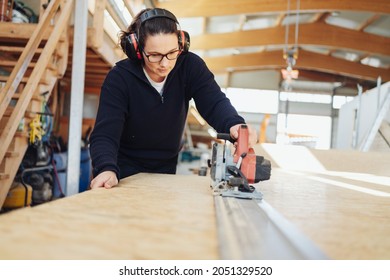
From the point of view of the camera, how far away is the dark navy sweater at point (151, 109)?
4.73 ft

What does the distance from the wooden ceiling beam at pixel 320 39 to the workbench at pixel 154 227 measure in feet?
25.7

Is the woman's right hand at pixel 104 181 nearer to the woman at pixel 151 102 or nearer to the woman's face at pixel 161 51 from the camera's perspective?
the woman at pixel 151 102

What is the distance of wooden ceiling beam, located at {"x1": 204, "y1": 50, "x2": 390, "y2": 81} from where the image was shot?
10969 millimetres

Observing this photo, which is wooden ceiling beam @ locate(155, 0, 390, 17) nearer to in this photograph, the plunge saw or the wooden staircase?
the wooden staircase

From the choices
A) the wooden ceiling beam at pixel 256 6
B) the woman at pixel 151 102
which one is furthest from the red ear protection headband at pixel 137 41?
the wooden ceiling beam at pixel 256 6

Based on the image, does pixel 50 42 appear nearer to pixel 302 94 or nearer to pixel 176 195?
pixel 176 195

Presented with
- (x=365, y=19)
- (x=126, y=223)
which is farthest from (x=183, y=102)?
(x=365, y=19)

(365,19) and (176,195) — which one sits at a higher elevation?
(365,19)

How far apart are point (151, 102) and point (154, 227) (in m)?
0.96

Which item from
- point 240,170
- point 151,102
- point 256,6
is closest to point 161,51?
point 151,102

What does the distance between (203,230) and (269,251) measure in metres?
0.15

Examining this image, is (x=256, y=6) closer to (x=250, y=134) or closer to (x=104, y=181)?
(x=250, y=134)

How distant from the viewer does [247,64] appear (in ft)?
36.1

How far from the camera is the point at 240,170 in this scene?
44.8 inches
